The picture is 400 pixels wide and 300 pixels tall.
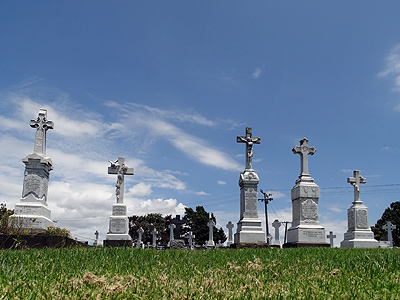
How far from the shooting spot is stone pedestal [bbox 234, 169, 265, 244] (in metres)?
14.3

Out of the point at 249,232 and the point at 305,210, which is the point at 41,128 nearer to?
the point at 249,232

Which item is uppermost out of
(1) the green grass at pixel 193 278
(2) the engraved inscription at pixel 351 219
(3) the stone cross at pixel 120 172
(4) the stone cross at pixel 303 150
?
(4) the stone cross at pixel 303 150

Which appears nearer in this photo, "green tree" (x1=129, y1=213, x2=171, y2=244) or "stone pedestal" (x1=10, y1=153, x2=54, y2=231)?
"stone pedestal" (x1=10, y1=153, x2=54, y2=231)

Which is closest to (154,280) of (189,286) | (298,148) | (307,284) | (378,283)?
(189,286)

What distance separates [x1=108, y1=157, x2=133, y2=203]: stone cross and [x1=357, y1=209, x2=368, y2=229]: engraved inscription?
10802mm

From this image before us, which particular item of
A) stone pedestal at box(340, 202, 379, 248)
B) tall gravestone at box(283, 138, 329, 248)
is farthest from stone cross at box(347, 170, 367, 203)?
tall gravestone at box(283, 138, 329, 248)

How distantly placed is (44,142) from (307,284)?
40.0ft

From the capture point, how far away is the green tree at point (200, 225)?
53875mm

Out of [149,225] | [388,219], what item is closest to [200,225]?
[149,225]

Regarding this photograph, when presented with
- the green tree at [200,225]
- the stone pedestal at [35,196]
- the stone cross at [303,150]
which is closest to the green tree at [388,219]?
the green tree at [200,225]

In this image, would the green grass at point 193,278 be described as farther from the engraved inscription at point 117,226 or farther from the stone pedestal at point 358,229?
the stone pedestal at point 358,229

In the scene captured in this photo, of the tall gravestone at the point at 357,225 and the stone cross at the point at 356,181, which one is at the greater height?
the stone cross at the point at 356,181

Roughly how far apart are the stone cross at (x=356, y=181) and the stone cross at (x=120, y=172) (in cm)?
1055

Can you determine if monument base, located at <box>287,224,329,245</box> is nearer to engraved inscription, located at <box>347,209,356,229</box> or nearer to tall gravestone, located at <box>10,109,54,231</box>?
engraved inscription, located at <box>347,209,356,229</box>
